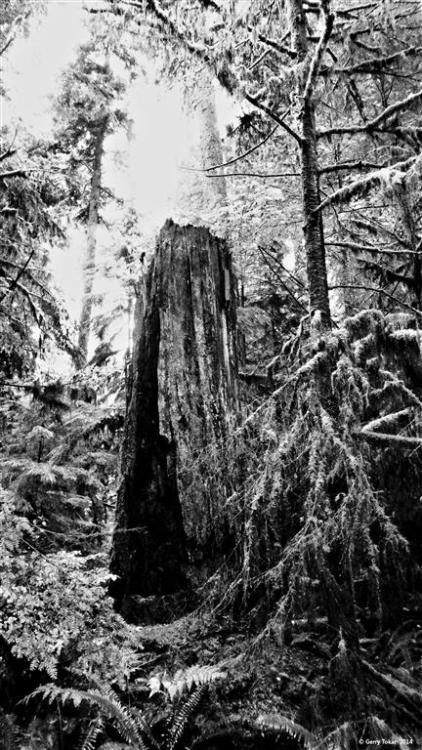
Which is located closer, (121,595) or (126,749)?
(126,749)

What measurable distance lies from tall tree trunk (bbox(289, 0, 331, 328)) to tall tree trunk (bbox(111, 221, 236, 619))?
1371mm

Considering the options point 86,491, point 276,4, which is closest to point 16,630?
point 86,491

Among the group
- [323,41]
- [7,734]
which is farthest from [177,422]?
[323,41]

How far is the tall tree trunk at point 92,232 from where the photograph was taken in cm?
1211

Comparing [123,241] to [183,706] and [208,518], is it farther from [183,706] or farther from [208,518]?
[183,706]

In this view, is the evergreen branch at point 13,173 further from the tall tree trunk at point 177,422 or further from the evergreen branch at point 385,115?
the evergreen branch at point 385,115

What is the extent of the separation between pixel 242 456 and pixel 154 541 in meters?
1.20

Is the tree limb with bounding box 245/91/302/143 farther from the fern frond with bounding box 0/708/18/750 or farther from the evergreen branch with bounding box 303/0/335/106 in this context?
the fern frond with bounding box 0/708/18/750

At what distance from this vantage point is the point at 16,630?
109 inches

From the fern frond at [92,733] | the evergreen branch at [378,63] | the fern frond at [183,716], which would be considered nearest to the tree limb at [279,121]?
the evergreen branch at [378,63]

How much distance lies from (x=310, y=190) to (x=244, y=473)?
108 inches

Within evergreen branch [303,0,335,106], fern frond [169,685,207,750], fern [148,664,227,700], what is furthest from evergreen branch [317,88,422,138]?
fern frond [169,685,207,750]

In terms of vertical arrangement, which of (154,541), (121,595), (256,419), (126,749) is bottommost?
(126,749)

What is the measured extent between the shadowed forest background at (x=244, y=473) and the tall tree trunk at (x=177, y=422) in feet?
0.07
